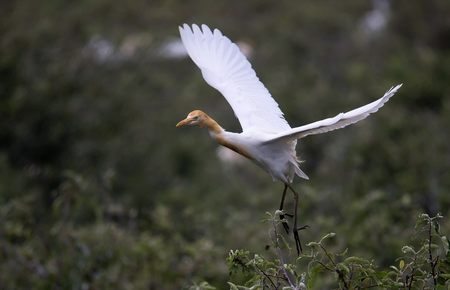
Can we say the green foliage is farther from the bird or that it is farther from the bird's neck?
the bird's neck

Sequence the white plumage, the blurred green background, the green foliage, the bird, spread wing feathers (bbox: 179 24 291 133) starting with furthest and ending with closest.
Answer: the blurred green background → spread wing feathers (bbox: 179 24 291 133) → the white plumage → the bird → the green foliage

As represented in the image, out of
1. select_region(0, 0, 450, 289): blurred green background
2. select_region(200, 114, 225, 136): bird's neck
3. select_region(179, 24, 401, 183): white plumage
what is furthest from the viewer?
select_region(0, 0, 450, 289): blurred green background

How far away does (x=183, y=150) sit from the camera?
43.6 feet

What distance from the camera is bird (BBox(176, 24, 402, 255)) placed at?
12.0ft

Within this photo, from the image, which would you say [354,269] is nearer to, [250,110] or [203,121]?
[203,121]

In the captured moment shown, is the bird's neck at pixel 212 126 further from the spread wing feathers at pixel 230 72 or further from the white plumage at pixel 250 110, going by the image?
the spread wing feathers at pixel 230 72

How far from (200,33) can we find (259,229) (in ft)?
11.6

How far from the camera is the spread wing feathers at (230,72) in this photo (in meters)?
4.42

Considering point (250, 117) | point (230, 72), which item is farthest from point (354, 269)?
point (230, 72)

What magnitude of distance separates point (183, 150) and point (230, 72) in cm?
865

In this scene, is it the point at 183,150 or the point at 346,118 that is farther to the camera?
the point at 183,150

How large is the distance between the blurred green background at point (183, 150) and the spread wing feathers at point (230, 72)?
100 centimetres

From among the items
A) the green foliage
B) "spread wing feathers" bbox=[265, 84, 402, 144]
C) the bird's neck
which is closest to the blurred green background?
the bird's neck

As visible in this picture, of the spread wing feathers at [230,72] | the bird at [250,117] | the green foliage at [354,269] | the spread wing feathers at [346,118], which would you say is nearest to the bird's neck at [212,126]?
the bird at [250,117]
